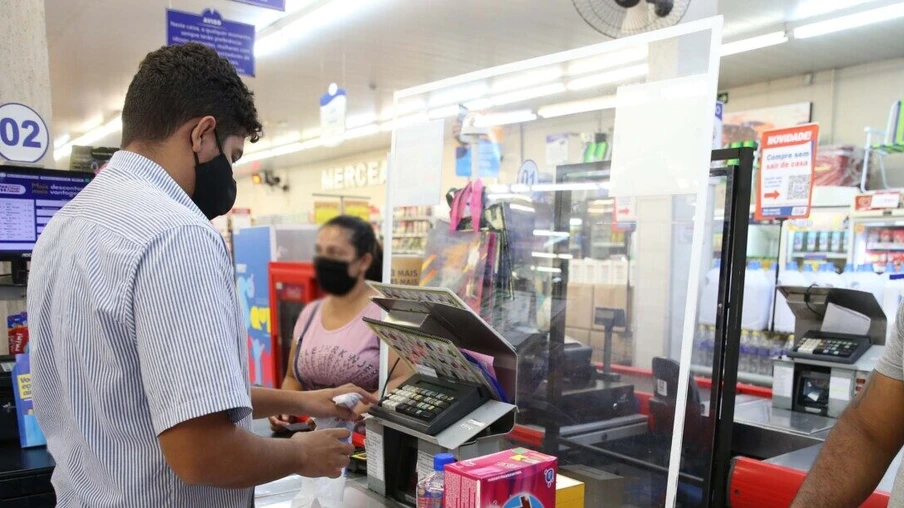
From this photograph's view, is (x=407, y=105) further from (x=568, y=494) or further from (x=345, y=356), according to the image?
(x=568, y=494)

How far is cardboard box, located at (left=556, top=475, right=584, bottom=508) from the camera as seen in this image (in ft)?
5.01

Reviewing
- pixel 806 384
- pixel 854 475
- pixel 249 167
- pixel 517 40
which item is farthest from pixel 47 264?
pixel 249 167

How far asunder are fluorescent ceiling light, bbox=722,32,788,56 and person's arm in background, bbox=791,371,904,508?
7321 millimetres

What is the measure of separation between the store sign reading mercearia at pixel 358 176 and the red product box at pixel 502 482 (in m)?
12.3

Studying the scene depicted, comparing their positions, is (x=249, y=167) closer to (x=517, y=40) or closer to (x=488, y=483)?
(x=517, y=40)

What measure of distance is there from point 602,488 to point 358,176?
43.8 ft

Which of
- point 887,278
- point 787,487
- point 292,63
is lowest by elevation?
point 787,487

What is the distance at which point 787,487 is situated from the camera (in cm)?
232

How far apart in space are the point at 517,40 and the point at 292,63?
3391 mm

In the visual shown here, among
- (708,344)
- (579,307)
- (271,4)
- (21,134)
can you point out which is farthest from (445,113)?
(271,4)

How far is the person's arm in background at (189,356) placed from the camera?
105 centimetres

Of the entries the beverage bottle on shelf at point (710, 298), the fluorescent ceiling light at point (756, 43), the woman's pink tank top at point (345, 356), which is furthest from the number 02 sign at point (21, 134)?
the fluorescent ceiling light at point (756, 43)

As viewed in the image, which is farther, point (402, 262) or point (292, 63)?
point (292, 63)

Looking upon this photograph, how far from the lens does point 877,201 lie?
6512mm
